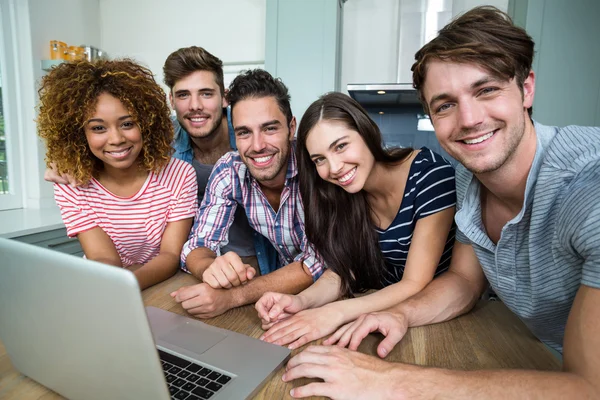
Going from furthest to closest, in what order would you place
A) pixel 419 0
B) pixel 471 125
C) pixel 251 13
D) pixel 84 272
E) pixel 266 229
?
pixel 251 13 → pixel 419 0 → pixel 266 229 → pixel 471 125 → pixel 84 272

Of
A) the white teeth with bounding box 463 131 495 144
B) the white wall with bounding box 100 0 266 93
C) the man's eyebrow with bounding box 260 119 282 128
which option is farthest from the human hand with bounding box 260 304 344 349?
the white wall with bounding box 100 0 266 93

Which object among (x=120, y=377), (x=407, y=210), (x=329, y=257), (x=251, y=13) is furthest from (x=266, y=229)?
(x=251, y=13)

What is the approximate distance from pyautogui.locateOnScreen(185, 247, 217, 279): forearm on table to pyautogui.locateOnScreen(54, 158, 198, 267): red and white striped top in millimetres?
156

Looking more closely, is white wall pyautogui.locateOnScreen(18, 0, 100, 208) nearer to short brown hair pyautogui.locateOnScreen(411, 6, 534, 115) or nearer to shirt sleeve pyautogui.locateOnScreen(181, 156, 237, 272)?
shirt sleeve pyautogui.locateOnScreen(181, 156, 237, 272)

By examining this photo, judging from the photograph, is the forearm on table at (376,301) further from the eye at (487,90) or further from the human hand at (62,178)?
the human hand at (62,178)

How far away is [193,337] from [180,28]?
2.75 m

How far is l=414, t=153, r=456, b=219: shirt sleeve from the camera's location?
1028mm

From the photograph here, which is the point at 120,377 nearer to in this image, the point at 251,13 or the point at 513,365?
the point at 513,365

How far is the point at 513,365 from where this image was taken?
2.17ft

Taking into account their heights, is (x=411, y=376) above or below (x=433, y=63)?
below

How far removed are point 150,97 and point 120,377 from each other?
100cm

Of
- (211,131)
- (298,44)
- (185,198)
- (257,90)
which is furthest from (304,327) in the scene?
(298,44)

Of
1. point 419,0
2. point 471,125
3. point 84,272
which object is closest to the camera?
point 84,272

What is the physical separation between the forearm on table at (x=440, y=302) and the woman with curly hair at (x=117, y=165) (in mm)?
686
